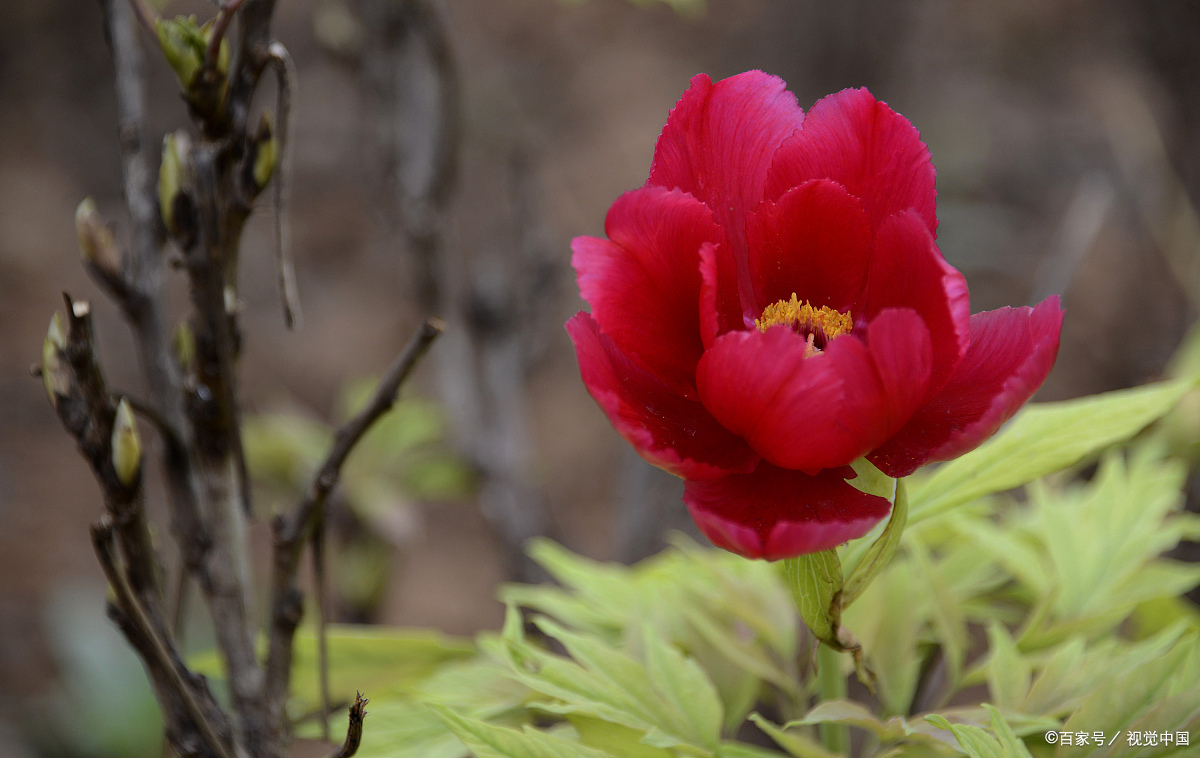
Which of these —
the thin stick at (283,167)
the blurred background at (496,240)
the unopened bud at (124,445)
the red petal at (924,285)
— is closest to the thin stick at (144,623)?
the unopened bud at (124,445)

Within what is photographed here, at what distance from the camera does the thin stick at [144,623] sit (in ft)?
1.27

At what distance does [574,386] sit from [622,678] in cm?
214

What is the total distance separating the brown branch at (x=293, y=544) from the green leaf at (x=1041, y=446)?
0.90 ft

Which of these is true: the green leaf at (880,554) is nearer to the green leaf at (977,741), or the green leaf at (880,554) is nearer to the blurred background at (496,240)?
the green leaf at (977,741)

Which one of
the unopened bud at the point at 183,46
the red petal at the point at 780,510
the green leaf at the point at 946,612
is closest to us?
the red petal at the point at 780,510

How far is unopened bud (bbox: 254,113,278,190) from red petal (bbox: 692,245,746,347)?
9.0 inches

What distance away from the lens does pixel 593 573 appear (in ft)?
1.95

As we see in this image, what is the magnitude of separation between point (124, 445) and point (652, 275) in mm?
251

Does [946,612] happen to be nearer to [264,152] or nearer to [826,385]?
[826,385]

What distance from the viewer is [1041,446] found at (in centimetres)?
45

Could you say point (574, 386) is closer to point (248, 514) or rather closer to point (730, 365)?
point (248, 514)

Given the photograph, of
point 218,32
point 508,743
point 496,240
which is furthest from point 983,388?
point 496,240

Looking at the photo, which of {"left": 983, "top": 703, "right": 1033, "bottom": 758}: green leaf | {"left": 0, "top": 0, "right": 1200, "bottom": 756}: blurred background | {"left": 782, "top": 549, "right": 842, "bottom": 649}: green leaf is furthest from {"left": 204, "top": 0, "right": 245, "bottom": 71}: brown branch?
{"left": 0, "top": 0, "right": 1200, "bottom": 756}: blurred background

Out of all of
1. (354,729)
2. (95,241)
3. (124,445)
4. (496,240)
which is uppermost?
(496,240)
